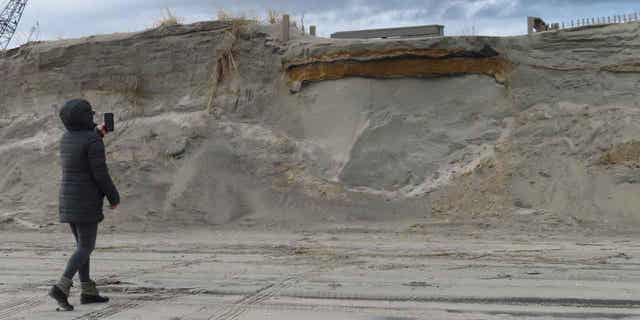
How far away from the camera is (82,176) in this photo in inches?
230

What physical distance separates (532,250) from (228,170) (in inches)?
283

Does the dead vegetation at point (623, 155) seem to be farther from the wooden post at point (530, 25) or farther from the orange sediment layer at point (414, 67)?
the wooden post at point (530, 25)

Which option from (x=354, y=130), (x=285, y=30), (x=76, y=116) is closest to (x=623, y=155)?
(x=354, y=130)

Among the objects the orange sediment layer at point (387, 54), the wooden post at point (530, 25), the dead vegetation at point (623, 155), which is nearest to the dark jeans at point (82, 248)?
the orange sediment layer at point (387, 54)

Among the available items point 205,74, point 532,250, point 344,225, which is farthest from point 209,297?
point 205,74

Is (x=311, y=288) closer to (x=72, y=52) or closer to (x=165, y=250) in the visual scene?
(x=165, y=250)

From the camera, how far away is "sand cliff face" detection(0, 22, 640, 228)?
1325 centimetres

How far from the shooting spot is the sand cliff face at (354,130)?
13.2 metres

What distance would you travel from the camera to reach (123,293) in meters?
6.32

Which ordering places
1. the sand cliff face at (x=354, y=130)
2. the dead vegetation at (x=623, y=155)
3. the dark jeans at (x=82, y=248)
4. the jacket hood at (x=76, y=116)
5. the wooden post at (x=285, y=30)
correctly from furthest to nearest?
1. the wooden post at (x=285, y=30)
2. the sand cliff face at (x=354, y=130)
3. the dead vegetation at (x=623, y=155)
4. the jacket hood at (x=76, y=116)
5. the dark jeans at (x=82, y=248)

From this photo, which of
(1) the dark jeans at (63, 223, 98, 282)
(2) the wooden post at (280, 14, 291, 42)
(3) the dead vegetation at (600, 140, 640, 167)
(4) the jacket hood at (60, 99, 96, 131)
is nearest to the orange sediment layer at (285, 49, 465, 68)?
(2) the wooden post at (280, 14, 291, 42)

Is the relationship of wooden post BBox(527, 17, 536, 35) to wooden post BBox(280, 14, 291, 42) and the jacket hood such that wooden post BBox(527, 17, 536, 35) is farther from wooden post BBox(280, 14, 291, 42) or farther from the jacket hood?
the jacket hood

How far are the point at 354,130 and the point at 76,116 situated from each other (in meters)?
9.28

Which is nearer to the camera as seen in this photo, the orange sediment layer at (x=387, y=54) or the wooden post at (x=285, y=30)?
the orange sediment layer at (x=387, y=54)
